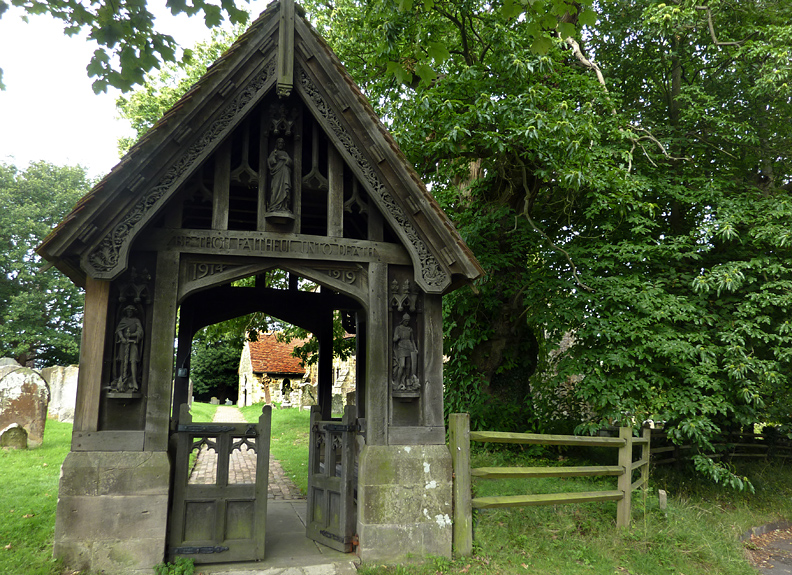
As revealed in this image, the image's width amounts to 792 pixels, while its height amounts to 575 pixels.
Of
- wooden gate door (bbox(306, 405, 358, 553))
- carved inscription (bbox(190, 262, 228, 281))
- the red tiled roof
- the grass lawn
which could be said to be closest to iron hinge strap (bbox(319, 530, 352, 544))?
wooden gate door (bbox(306, 405, 358, 553))

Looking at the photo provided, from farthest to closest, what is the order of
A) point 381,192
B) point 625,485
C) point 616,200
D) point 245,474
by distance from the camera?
point 245,474
point 616,200
point 625,485
point 381,192

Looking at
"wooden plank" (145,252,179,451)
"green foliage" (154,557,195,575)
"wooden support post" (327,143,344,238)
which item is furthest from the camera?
"wooden support post" (327,143,344,238)

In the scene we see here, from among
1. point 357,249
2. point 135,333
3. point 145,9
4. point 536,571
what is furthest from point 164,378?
point 536,571

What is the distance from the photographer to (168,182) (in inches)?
229

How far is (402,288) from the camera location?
6.57 meters

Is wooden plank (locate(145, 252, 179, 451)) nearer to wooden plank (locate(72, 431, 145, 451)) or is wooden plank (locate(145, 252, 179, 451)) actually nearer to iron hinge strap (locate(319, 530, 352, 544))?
wooden plank (locate(72, 431, 145, 451))

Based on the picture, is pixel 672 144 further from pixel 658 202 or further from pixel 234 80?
pixel 234 80

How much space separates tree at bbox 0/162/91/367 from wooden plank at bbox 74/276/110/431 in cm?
2944

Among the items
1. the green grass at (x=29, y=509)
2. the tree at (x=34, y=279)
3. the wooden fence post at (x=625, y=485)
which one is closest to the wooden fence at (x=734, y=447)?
the wooden fence post at (x=625, y=485)

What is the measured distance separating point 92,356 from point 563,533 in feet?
19.0

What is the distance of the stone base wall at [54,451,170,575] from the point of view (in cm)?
534

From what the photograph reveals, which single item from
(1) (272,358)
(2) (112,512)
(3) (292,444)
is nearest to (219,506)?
(2) (112,512)

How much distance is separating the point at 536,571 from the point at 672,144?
29.3 ft

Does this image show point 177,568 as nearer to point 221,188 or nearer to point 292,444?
point 221,188
